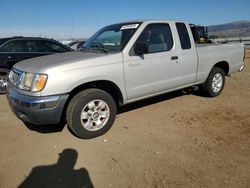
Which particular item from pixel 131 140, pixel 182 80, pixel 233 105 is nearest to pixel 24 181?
pixel 131 140

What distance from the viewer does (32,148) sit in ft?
13.3

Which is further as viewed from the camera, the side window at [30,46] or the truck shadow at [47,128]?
the side window at [30,46]

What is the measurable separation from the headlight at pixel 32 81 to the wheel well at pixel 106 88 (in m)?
0.55

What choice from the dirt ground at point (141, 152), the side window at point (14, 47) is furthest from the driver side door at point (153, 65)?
the side window at point (14, 47)

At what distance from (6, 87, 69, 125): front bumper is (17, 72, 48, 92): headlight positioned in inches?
5.2

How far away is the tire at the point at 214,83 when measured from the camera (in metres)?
6.25

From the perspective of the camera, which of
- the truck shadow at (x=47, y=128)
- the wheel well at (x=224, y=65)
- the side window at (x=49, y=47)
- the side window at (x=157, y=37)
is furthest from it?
the side window at (x=49, y=47)

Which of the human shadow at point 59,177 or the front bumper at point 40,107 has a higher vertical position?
the front bumper at point 40,107

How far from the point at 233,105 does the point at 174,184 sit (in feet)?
11.6

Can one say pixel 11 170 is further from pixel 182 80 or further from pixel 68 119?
pixel 182 80

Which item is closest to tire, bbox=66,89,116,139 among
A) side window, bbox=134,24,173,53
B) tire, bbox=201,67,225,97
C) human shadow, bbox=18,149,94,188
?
human shadow, bbox=18,149,94,188

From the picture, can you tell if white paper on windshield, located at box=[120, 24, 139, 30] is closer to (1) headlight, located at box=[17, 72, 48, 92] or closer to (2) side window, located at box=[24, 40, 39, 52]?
(1) headlight, located at box=[17, 72, 48, 92]

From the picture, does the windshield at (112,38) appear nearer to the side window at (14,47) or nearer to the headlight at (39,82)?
the headlight at (39,82)

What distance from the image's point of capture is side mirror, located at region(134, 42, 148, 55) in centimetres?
449
